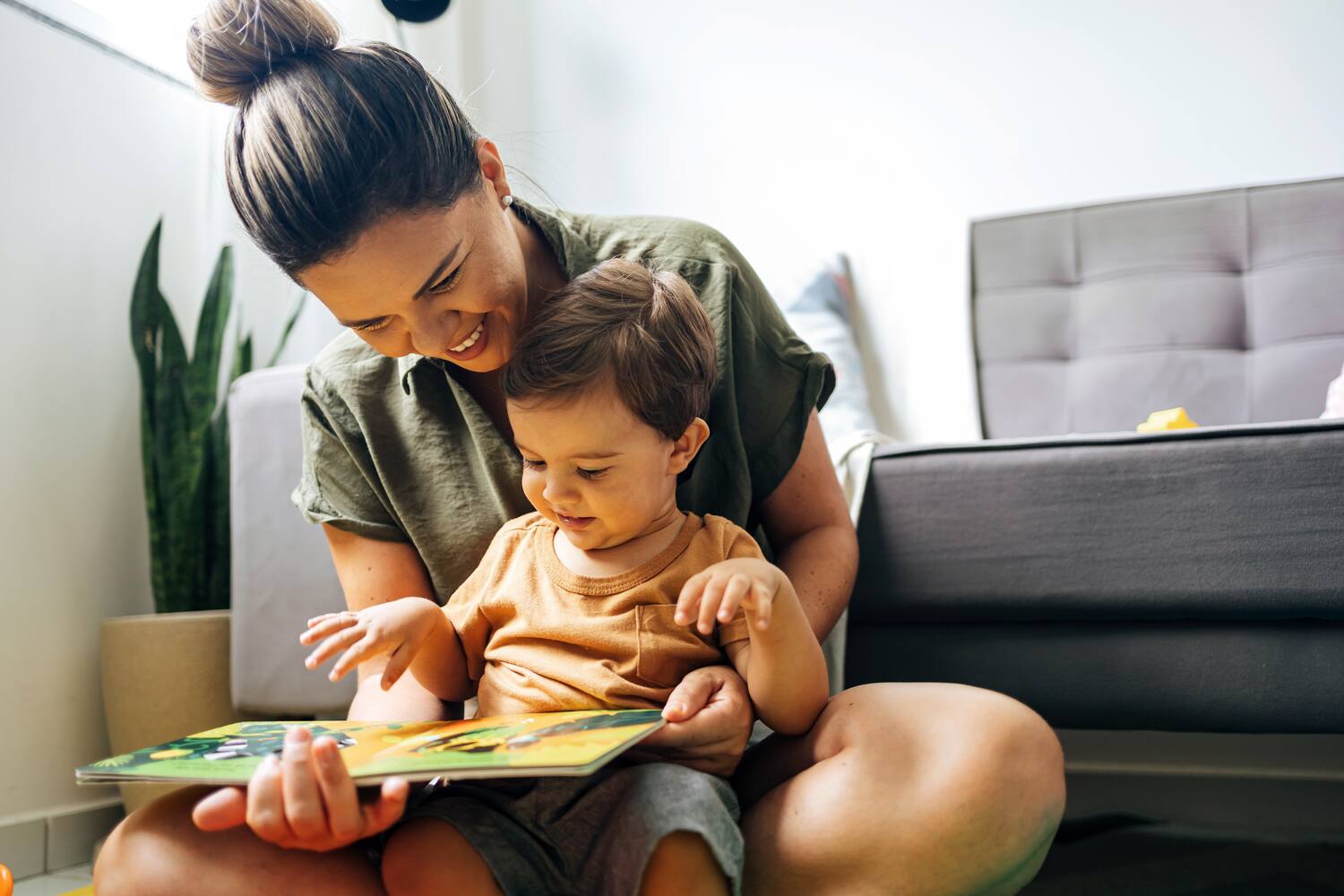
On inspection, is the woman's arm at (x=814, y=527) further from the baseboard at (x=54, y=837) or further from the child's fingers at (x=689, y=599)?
the baseboard at (x=54, y=837)

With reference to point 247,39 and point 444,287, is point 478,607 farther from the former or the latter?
point 247,39

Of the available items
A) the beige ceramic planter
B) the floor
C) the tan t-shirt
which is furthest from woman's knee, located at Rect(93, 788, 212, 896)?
the beige ceramic planter

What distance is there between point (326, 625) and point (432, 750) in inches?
5.3

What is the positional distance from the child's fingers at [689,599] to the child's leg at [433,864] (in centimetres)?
19

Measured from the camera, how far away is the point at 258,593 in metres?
1.41

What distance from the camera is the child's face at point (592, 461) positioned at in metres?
0.78

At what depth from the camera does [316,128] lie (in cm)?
76

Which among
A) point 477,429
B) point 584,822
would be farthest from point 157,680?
point 584,822

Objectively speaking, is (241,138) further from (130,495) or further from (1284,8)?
(1284,8)

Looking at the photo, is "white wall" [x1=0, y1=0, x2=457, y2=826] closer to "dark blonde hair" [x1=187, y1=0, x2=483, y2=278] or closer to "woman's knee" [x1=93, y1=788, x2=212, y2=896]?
"dark blonde hair" [x1=187, y1=0, x2=483, y2=278]

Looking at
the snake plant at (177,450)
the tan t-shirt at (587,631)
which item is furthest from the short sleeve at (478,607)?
the snake plant at (177,450)

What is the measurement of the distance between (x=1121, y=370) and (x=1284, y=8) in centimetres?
71

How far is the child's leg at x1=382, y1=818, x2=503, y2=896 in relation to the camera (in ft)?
2.13

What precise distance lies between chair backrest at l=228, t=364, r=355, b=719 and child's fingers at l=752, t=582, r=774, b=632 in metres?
0.87
